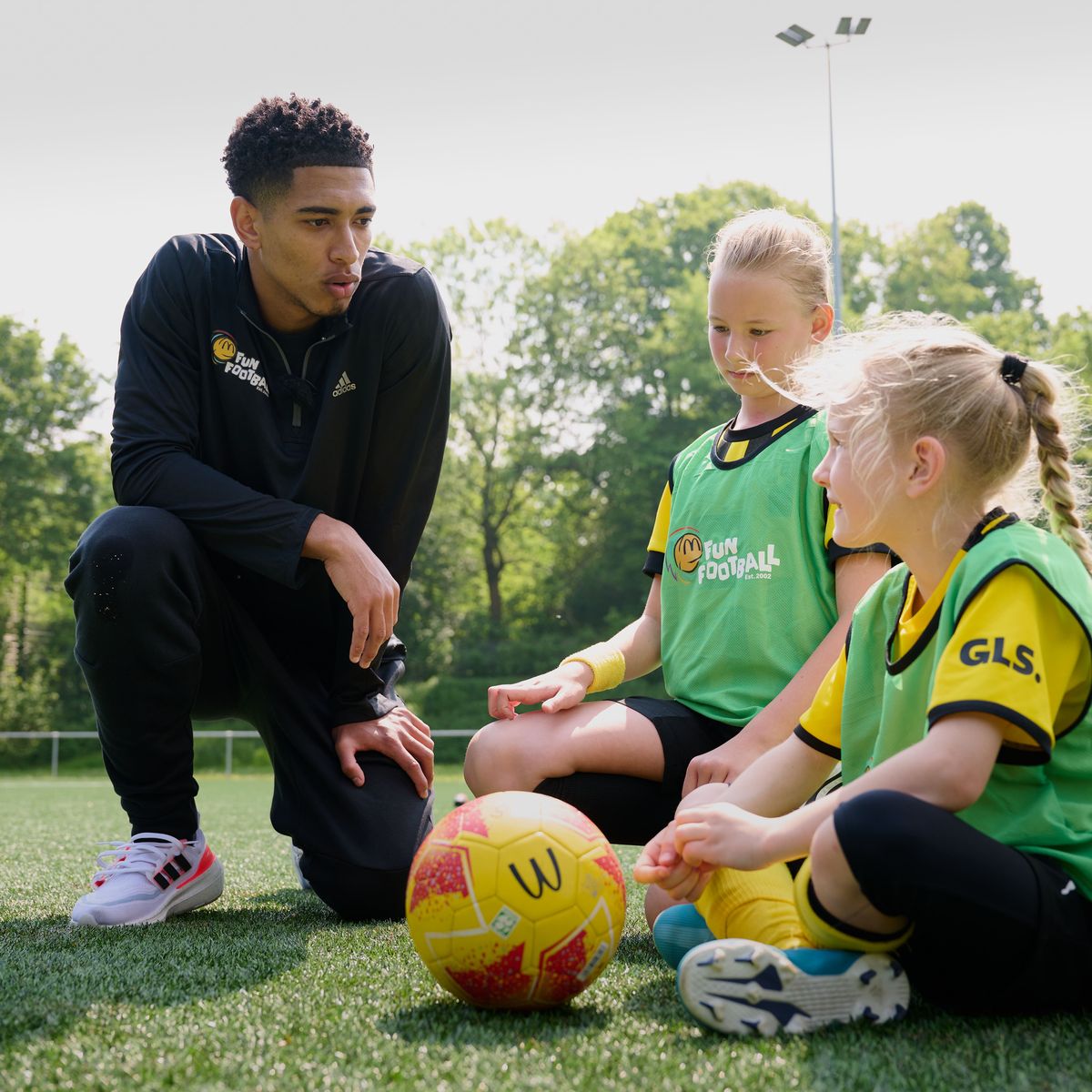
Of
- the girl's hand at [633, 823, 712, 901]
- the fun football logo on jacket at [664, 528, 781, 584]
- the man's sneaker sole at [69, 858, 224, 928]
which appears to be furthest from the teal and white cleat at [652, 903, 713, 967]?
the man's sneaker sole at [69, 858, 224, 928]

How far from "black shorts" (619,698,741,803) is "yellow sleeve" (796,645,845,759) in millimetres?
771

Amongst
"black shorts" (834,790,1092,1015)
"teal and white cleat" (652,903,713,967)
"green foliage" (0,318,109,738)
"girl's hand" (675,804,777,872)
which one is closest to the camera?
"black shorts" (834,790,1092,1015)

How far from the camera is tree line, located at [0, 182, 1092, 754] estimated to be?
107 ft

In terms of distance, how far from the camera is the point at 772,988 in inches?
77.0

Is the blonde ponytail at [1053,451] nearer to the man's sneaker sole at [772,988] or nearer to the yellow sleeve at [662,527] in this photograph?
the man's sneaker sole at [772,988]

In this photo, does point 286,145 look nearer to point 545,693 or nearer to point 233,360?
point 233,360

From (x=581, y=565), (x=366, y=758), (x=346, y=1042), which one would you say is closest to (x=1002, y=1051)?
(x=346, y=1042)

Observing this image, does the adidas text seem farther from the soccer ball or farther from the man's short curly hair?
the soccer ball

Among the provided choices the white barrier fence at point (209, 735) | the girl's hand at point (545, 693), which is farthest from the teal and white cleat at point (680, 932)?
the white barrier fence at point (209, 735)

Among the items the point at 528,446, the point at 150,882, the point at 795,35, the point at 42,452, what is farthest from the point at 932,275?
the point at 150,882

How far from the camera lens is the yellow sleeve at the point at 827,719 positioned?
240cm

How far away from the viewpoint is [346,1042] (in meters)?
1.88

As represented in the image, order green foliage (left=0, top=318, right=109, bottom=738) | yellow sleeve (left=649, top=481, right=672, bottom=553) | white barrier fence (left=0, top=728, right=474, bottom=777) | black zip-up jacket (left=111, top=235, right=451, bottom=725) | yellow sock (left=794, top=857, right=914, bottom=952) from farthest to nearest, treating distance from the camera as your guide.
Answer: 1. green foliage (left=0, top=318, right=109, bottom=738)
2. white barrier fence (left=0, top=728, right=474, bottom=777)
3. yellow sleeve (left=649, top=481, right=672, bottom=553)
4. black zip-up jacket (left=111, top=235, right=451, bottom=725)
5. yellow sock (left=794, top=857, right=914, bottom=952)

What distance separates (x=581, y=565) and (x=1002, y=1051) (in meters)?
36.3
